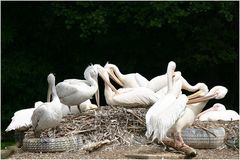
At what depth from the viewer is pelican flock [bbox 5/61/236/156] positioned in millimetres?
7488

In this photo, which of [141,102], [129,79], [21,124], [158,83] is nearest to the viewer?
[21,124]

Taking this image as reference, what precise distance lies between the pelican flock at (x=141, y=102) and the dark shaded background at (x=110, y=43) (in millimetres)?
4615

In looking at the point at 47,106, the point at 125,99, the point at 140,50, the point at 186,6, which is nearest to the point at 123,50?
the point at 140,50

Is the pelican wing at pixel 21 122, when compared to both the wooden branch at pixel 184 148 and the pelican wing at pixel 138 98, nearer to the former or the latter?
the pelican wing at pixel 138 98

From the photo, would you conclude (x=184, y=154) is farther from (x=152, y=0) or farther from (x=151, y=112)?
(x=152, y=0)

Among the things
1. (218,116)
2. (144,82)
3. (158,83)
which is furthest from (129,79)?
(218,116)

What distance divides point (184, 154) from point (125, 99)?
2010 mm

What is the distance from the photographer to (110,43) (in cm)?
1628

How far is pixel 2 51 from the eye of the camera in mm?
15703

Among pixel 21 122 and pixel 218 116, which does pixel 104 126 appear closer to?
pixel 21 122

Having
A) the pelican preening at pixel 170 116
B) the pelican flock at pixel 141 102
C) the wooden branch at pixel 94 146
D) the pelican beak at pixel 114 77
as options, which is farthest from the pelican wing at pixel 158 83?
the wooden branch at pixel 94 146

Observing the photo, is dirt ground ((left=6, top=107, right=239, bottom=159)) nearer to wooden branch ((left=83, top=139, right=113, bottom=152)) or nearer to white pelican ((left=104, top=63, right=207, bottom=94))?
wooden branch ((left=83, top=139, right=113, bottom=152))

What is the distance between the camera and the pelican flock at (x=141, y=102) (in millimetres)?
7488

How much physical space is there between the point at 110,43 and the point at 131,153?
342 inches
